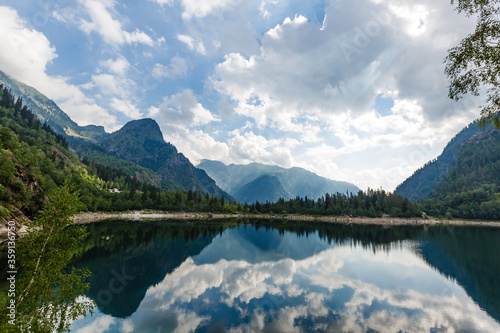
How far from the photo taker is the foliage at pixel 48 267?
931 centimetres

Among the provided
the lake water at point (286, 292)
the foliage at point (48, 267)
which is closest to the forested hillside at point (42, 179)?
the lake water at point (286, 292)

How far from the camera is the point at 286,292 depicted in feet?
88.3

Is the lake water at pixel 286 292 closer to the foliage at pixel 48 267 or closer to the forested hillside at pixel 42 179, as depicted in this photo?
the foliage at pixel 48 267

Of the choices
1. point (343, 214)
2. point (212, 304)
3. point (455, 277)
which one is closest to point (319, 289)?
point (212, 304)

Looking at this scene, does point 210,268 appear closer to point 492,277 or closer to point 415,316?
point 415,316

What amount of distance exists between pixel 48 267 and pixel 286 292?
80.0ft

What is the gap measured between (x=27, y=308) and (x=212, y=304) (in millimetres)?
17241

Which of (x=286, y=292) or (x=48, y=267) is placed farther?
(x=286, y=292)

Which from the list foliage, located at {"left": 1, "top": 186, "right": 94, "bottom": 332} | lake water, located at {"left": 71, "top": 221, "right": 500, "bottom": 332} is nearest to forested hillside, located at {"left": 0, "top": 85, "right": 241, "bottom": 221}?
lake water, located at {"left": 71, "top": 221, "right": 500, "bottom": 332}

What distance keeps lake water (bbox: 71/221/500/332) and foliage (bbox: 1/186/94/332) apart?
1044 centimetres

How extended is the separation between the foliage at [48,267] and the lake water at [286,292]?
34.3 feet

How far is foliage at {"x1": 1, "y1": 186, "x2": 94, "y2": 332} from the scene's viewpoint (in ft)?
30.6

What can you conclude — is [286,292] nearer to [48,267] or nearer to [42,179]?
[48,267]

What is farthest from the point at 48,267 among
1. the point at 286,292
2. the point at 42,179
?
the point at 42,179
